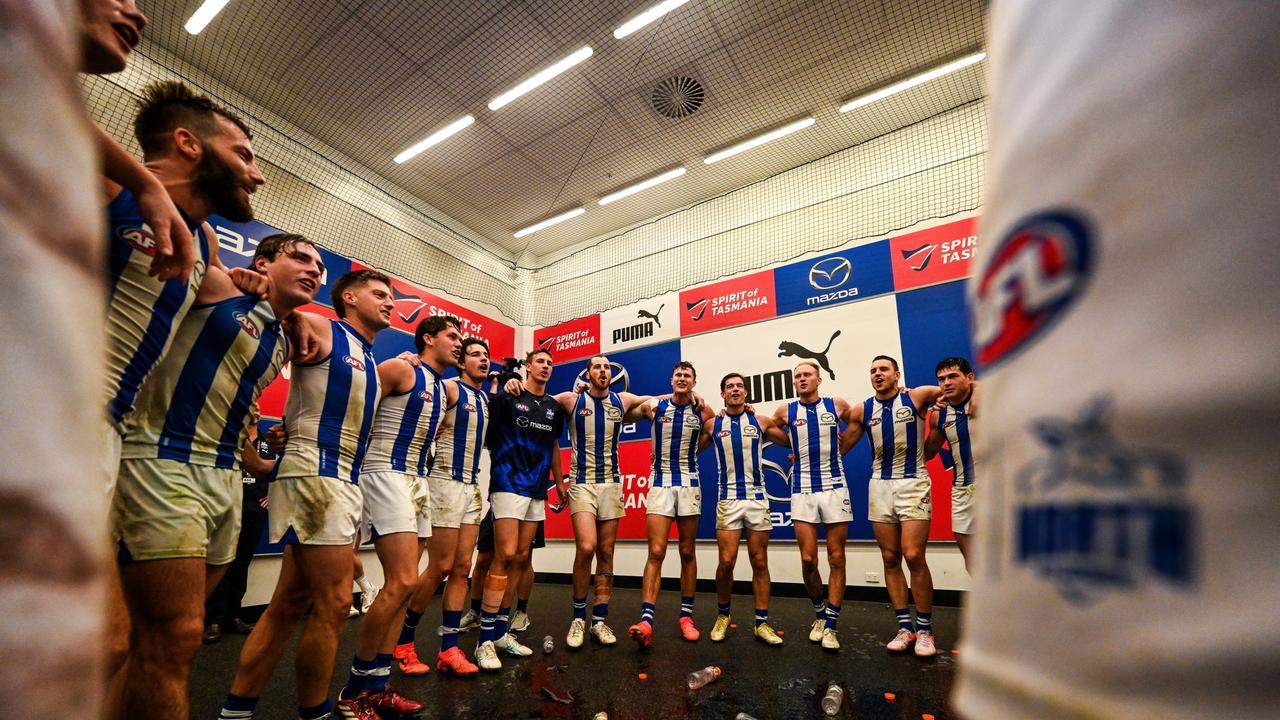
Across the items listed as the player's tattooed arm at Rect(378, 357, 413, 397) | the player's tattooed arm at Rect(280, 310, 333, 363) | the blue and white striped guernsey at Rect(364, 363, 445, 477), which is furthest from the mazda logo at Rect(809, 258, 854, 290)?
the player's tattooed arm at Rect(280, 310, 333, 363)

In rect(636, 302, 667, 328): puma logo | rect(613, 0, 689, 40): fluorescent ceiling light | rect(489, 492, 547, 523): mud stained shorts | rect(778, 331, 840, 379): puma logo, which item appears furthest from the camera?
rect(636, 302, 667, 328): puma logo

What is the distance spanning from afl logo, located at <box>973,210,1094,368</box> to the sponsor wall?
529 centimetres

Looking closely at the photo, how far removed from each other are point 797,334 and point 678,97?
9.50 feet

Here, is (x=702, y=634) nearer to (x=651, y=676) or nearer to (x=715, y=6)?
(x=651, y=676)

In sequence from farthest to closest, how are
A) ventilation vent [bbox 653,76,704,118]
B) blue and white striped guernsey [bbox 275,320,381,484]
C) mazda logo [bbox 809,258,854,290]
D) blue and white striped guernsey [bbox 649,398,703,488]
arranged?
mazda logo [bbox 809,258,854,290] → ventilation vent [bbox 653,76,704,118] → blue and white striped guernsey [bbox 649,398,703,488] → blue and white striped guernsey [bbox 275,320,381,484]

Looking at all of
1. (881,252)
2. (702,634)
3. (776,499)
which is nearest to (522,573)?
(702,634)

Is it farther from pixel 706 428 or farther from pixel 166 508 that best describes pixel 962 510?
pixel 166 508

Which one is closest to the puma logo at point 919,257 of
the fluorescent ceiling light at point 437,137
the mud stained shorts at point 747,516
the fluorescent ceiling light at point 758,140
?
the fluorescent ceiling light at point 758,140

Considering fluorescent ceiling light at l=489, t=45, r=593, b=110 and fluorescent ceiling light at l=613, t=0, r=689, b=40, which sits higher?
fluorescent ceiling light at l=613, t=0, r=689, b=40

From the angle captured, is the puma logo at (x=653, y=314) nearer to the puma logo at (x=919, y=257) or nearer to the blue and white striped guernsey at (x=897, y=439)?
the puma logo at (x=919, y=257)

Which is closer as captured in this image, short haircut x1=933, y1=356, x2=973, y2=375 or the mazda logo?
short haircut x1=933, y1=356, x2=973, y2=375

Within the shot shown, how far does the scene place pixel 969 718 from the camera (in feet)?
1.23

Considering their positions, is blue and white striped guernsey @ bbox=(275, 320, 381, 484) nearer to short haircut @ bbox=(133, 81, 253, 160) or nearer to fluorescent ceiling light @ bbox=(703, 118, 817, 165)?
short haircut @ bbox=(133, 81, 253, 160)

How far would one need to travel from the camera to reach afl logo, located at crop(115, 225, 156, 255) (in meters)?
1.38
